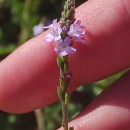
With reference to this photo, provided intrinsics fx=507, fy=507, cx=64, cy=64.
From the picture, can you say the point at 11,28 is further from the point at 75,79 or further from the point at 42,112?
the point at 75,79

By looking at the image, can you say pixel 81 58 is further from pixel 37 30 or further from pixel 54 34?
pixel 37 30

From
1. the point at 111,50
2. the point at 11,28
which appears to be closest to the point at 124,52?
the point at 111,50

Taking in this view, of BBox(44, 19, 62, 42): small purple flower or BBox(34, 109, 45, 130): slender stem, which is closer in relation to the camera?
BBox(44, 19, 62, 42): small purple flower

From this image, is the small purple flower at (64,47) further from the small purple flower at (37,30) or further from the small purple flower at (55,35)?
the small purple flower at (37,30)

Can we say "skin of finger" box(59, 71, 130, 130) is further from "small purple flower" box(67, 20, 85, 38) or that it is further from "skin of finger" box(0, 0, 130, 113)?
"small purple flower" box(67, 20, 85, 38)

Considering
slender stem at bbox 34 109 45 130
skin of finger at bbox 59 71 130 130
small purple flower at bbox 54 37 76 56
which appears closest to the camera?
small purple flower at bbox 54 37 76 56

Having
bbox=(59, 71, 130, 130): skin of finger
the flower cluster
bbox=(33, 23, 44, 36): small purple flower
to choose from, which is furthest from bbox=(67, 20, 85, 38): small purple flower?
bbox=(33, 23, 44, 36): small purple flower
